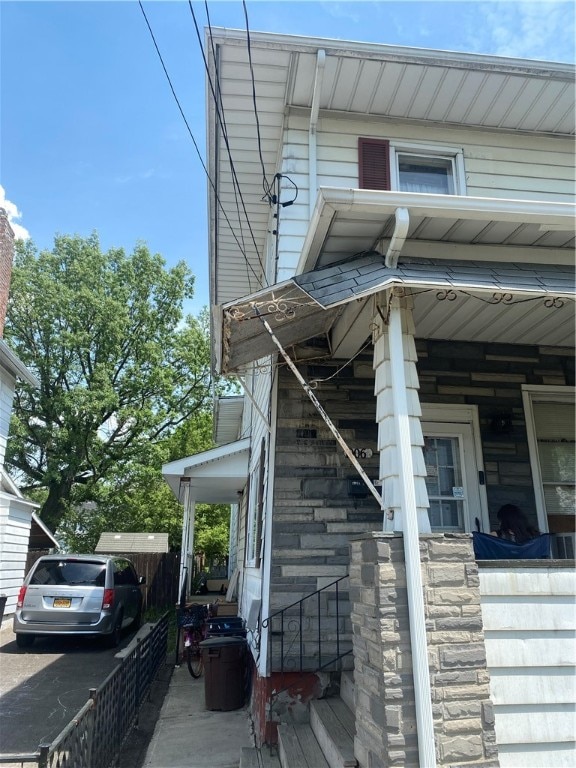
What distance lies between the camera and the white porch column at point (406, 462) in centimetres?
272

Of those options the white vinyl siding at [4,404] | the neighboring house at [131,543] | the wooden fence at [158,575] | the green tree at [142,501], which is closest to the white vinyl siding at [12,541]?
the white vinyl siding at [4,404]

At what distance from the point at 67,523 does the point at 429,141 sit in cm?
2859

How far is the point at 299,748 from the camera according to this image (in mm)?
3838

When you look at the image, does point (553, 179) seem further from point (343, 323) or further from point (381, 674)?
point (381, 674)

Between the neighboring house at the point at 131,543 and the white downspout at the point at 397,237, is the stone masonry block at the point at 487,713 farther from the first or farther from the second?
the neighboring house at the point at 131,543

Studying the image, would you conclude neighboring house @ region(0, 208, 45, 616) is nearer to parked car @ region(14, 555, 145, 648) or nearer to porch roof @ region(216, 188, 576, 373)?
parked car @ region(14, 555, 145, 648)

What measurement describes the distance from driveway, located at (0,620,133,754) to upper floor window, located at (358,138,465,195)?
6.57 metres

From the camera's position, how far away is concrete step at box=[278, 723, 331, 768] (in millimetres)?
3562

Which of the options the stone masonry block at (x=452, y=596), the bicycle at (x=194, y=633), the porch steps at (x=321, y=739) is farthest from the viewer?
the bicycle at (x=194, y=633)

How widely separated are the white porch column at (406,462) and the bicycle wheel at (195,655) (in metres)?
5.95

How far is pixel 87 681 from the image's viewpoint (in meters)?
7.03

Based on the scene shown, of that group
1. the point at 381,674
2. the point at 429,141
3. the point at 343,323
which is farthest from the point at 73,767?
the point at 429,141

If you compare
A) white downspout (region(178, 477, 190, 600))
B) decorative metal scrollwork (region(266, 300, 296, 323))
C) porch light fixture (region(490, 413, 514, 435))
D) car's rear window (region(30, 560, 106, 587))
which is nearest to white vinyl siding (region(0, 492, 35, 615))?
car's rear window (region(30, 560, 106, 587))

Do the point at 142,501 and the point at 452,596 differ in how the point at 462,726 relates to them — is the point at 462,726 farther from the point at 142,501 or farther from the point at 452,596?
the point at 142,501
